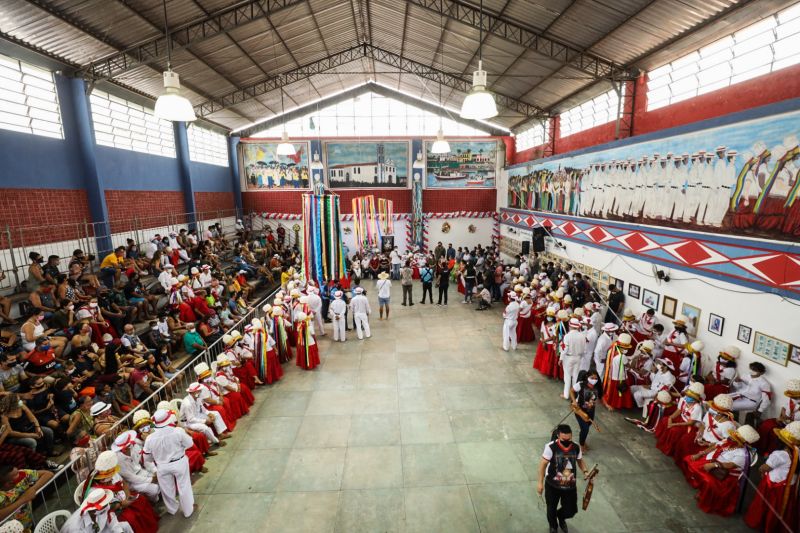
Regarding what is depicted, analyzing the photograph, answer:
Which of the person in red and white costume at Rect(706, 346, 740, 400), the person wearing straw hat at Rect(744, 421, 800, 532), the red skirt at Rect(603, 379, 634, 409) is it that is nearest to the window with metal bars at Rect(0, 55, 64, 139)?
the red skirt at Rect(603, 379, 634, 409)

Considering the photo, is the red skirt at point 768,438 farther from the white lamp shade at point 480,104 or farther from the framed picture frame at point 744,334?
the white lamp shade at point 480,104

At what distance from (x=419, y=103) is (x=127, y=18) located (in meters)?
12.5

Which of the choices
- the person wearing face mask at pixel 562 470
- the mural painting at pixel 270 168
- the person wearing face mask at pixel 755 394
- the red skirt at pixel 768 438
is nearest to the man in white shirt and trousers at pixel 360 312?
the person wearing face mask at pixel 562 470

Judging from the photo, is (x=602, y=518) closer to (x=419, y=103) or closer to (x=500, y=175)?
(x=500, y=175)

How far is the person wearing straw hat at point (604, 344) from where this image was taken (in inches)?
268

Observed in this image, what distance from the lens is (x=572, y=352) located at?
648 centimetres

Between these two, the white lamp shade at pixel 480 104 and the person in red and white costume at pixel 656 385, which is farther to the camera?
the person in red and white costume at pixel 656 385

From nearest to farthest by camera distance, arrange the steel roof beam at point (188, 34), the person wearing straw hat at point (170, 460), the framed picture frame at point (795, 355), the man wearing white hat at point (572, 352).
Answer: the person wearing straw hat at point (170, 460)
the framed picture frame at point (795, 355)
the man wearing white hat at point (572, 352)
the steel roof beam at point (188, 34)

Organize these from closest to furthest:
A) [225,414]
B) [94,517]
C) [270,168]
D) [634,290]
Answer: [94,517]
[225,414]
[634,290]
[270,168]

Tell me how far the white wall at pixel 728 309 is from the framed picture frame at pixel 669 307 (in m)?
0.08

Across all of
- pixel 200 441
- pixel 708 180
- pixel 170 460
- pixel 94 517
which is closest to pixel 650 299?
pixel 708 180

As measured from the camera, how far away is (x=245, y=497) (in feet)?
15.2

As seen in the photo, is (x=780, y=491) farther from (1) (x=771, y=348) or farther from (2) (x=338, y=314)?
(2) (x=338, y=314)

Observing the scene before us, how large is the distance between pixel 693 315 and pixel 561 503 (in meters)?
5.00
